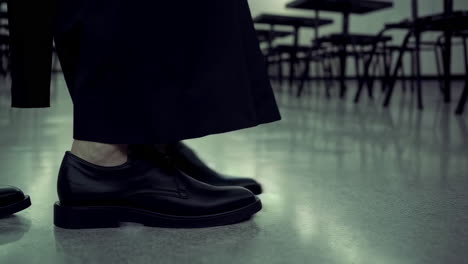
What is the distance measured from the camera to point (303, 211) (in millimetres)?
542

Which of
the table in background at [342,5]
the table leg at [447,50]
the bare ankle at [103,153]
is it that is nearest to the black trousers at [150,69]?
the bare ankle at [103,153]

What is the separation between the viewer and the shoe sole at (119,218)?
1.54 feet

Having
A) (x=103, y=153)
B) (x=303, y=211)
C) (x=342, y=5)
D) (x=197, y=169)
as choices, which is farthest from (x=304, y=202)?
(x=342, y=5)

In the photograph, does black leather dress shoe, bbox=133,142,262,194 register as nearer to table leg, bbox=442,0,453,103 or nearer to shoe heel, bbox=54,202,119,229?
shoe heel, bbox=54,202,119,229

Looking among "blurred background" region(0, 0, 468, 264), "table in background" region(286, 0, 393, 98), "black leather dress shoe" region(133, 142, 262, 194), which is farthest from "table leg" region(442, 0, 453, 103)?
"black leather dress shoe" region(133, 142, 262, 194)

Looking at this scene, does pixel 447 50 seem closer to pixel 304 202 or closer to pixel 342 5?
pixel 342 5

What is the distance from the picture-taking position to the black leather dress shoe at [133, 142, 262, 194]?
615 mm

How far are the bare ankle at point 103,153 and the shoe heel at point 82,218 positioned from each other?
0.19 feet

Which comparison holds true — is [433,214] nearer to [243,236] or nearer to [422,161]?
[243,236]

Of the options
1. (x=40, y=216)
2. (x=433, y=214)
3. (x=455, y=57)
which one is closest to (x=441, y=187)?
(x=433, y=214)

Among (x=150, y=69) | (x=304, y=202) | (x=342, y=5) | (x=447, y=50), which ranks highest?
(x=342, y=5)

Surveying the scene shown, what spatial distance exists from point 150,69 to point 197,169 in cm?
21

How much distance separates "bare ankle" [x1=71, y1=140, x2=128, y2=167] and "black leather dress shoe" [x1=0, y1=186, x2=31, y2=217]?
0.33 ft

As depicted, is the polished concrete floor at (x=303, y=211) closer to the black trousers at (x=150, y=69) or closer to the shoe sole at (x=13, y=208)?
the shoe sole at (x=13, y=208)
